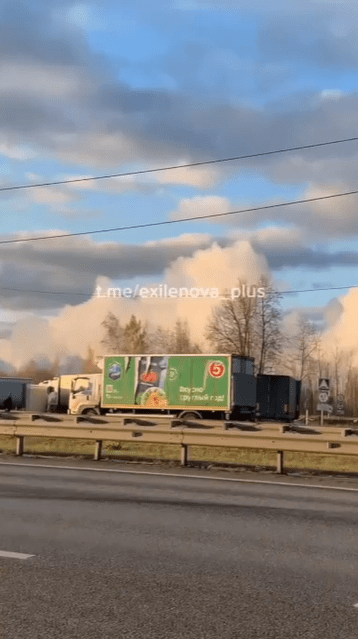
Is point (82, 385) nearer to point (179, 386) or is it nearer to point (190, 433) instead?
point (179, 386)

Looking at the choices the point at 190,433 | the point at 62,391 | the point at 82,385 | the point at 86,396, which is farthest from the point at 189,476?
the point at 62,391

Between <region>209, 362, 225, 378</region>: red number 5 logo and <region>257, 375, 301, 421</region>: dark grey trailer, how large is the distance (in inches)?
181

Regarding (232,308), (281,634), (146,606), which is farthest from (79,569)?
(232,308)

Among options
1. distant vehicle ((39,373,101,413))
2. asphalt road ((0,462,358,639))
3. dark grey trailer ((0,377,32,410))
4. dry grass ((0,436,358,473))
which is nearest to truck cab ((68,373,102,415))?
distant vehicle ((39,373,101,413))

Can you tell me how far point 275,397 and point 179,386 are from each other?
6.26 metres

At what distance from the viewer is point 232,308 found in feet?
255

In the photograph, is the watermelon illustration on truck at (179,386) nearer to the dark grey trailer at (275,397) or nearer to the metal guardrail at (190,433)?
the dark grey trailer at (275,397)

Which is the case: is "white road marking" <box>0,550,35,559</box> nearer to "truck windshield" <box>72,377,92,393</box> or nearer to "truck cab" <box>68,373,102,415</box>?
"truck cab" <box>68,373,102,415</box>

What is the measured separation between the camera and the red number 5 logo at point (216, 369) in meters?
40.5

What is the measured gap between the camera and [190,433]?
1692 centimetres

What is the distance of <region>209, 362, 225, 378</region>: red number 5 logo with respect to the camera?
40.5 m

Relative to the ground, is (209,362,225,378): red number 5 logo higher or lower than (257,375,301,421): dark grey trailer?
higher

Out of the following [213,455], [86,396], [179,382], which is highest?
[179,382]

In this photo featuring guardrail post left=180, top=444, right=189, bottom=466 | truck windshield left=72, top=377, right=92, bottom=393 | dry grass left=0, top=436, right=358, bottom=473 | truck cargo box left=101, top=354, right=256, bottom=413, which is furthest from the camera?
truck windshield left=72, top=377, right=92, bottom=393
